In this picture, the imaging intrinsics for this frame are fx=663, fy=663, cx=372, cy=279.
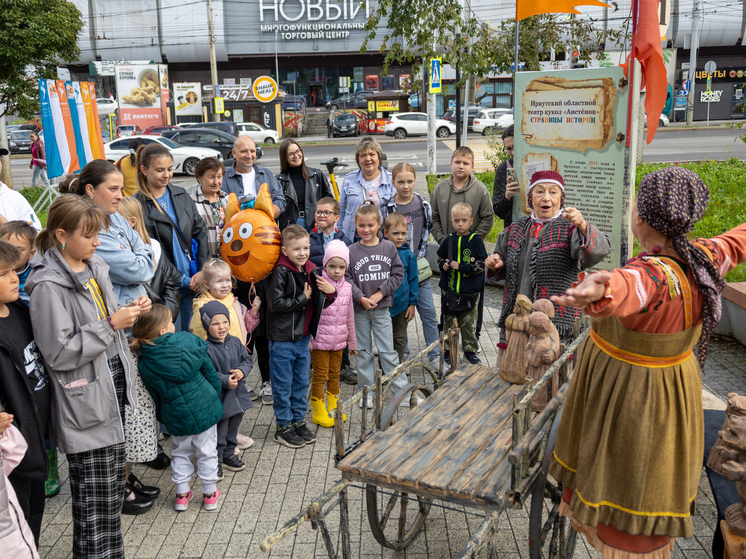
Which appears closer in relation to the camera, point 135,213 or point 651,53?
point 135,213

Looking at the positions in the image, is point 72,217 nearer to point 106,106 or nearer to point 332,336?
point 332,336

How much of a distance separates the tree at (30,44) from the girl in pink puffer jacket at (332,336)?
42.0 feet

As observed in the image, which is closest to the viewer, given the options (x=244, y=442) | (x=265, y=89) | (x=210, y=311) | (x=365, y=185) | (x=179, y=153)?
(x=210, y=311)

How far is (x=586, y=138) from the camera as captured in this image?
5.23 m

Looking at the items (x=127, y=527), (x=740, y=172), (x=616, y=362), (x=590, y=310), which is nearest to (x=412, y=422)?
(x=616, y=362)

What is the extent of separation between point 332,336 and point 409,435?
6.03 ft

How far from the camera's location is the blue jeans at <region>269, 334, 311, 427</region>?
15.5 ft

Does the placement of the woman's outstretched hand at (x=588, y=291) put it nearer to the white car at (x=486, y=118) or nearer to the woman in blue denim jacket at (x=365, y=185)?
the woman in blue denim jacket at (x=365, y=185)

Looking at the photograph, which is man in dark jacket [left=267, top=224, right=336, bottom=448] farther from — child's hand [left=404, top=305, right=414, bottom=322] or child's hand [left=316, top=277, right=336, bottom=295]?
child's hand [left=404, top=305, right=414, bottom=322]

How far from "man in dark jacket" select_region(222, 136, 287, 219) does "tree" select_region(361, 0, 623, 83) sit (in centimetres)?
439

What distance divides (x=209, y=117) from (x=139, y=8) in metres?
11.8

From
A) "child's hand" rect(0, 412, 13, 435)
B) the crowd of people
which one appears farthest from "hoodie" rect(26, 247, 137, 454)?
"child's hand" rect(0, 412, 13, 435)

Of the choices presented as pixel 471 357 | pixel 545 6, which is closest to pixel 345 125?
pixel 545 6

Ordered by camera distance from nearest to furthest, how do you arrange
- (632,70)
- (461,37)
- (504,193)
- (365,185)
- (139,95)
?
(632,70), (365,185), (504,193), (461,37), (139,95)
